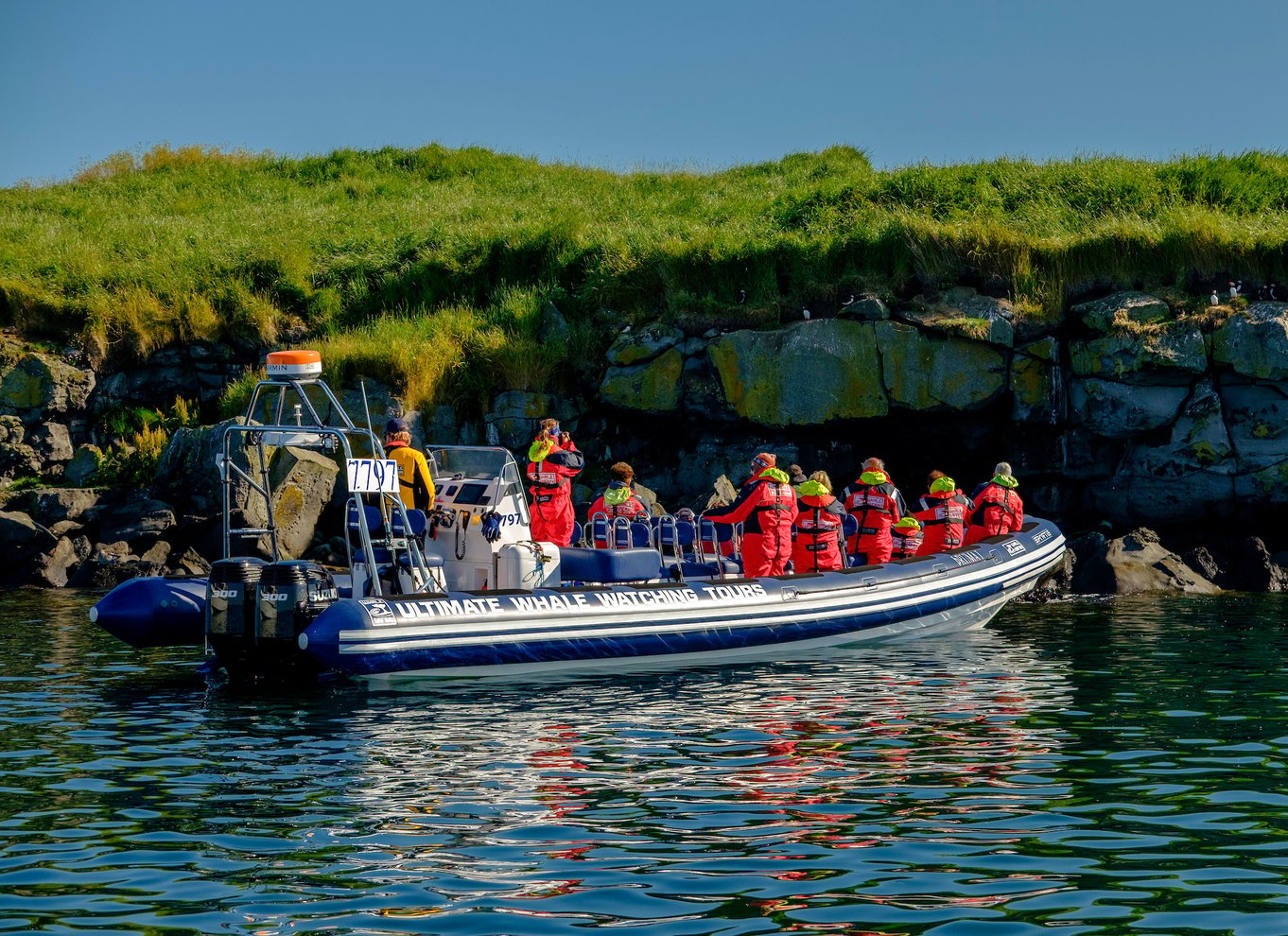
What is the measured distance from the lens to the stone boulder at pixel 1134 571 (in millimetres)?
18719

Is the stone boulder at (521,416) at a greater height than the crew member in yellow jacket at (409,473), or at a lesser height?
greater

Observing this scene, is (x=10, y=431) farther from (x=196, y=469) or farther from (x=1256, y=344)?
(x=1256, y=344)

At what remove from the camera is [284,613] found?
11.0 metres

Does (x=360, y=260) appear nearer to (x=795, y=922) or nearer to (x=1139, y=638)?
(x=1139, y=638)

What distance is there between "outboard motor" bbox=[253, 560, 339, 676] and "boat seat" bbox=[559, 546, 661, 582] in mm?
2801

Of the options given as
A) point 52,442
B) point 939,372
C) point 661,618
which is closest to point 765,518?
point 661,618

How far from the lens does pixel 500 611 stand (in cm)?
1173

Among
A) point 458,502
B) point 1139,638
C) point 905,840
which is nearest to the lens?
point 905,840

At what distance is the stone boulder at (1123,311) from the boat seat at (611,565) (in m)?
10.1

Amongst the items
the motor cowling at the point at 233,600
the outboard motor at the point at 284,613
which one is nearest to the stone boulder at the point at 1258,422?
the outboard motor at the point at 284,613

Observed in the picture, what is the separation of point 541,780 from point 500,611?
375 centimetres

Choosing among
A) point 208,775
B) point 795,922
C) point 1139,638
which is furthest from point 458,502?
point 795,922

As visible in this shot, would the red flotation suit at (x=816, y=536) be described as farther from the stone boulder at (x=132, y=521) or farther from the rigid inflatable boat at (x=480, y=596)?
the stone boulder at (x=132, y=521)

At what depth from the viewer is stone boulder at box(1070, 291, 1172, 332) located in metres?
20.4
